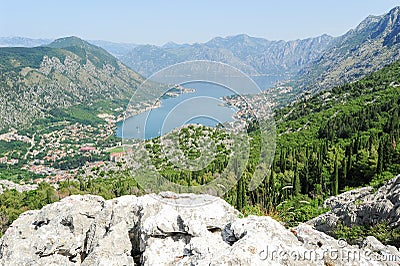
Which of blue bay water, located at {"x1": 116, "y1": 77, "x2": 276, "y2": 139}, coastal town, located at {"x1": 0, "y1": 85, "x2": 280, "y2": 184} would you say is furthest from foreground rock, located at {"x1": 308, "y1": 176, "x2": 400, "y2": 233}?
coastal town, located at {"x1": 0, "y1": 85, "x2": 280, "y2": 184}

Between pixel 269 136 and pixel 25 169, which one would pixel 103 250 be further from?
pixel 25 169

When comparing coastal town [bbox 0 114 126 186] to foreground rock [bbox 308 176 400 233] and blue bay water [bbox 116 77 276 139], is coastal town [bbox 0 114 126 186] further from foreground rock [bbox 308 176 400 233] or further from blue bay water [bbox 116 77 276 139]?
blue bay water [bbox 116 77 276 139]

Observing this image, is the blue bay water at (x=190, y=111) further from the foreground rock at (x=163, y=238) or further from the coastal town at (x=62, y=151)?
the coastal town at (x=62, y=151)

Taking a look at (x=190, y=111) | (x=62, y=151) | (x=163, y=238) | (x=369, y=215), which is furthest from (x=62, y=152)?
(x=190, y=111)

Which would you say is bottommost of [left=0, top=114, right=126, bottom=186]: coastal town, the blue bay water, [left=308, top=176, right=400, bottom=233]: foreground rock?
[left=0, top=114, right=126, bottom=186]: coastal town

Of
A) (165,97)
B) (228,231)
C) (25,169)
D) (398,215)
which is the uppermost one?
(165,97)

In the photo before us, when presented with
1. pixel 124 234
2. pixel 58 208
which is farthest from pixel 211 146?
pixel 58 208

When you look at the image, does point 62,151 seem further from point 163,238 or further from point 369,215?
point 163,238
